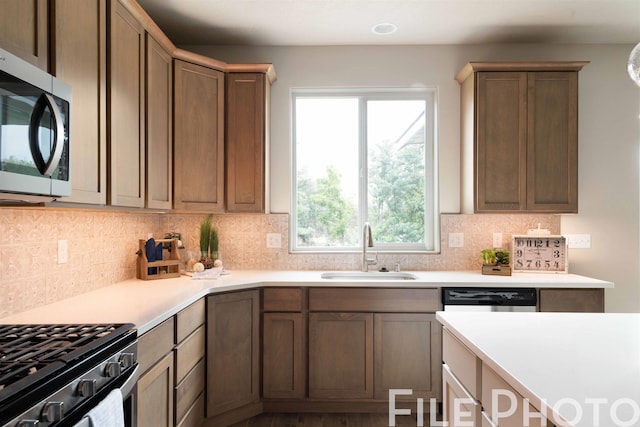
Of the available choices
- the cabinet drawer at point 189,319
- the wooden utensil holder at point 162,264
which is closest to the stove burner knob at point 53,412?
the cabinet drawer at point 189,319

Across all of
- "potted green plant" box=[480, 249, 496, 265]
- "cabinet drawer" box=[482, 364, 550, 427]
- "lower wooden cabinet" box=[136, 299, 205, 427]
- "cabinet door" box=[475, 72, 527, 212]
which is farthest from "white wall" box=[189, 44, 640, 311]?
"cabinet drawer" box=[482, 364, 550, 427]

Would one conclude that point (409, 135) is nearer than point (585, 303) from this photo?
No

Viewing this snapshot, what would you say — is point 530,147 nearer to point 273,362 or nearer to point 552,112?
point 552,112

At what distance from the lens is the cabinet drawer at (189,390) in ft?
6.94

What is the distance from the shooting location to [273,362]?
9.26 feet

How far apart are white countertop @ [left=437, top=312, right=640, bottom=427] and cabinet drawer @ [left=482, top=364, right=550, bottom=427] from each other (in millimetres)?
47

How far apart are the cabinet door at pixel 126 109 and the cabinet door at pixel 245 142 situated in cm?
77

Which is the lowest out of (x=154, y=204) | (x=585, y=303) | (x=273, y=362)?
(x=273, y=362)

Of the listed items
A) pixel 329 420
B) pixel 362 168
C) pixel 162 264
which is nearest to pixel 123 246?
pixel 162 264

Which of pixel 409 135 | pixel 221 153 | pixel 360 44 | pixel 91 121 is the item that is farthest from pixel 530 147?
pixel 91 121

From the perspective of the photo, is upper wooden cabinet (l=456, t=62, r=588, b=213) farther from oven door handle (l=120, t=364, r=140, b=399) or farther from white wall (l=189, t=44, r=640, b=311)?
oven door handle (l=120, t=364, r=140, b=399)

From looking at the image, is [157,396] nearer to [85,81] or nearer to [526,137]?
[85,81]

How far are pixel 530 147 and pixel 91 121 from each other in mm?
2818

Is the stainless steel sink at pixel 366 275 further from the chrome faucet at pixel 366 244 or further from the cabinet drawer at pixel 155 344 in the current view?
the cabinet drawer at pixel 155 344
